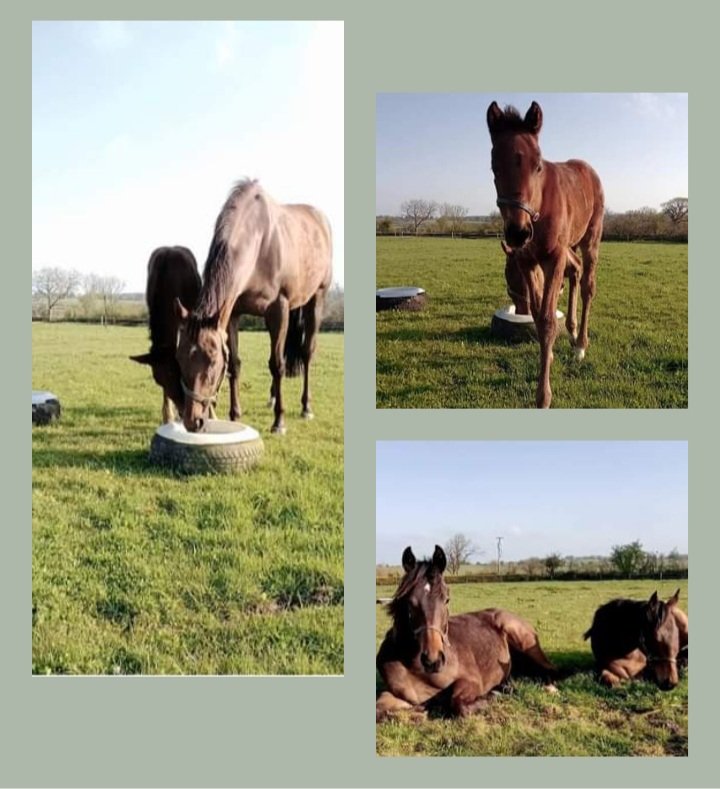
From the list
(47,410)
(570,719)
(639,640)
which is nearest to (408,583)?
(570,719)

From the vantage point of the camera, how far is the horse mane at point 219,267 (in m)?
4.48

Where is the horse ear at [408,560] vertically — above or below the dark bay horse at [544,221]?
below

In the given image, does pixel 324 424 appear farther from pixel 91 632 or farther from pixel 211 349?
pixel 91 632

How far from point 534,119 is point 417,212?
2.55 ft

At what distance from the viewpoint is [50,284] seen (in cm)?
462

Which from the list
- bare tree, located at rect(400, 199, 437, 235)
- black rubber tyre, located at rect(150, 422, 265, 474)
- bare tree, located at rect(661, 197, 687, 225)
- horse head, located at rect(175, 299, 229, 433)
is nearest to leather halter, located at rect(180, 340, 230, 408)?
horse head, located at rect(175, 299, 229, 433)

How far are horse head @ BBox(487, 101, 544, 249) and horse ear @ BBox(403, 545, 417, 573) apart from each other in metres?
1.81

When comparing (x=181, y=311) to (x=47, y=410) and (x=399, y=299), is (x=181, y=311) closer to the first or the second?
(x=47, y=410)

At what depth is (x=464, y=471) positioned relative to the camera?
4480 millimetres

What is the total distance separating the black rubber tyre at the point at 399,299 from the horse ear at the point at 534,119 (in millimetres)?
1023

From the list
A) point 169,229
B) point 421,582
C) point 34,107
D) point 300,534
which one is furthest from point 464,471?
point 34,107

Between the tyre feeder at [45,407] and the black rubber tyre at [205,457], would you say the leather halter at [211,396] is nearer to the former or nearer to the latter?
the black rubber tyre at [205,457]

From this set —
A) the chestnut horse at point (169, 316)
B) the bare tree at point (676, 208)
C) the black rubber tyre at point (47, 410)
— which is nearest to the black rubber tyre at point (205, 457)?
the chestnut horse at point (169, 316)

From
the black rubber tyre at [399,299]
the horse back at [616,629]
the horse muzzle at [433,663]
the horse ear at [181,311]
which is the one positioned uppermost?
the black rubber tyre at [399,299]
